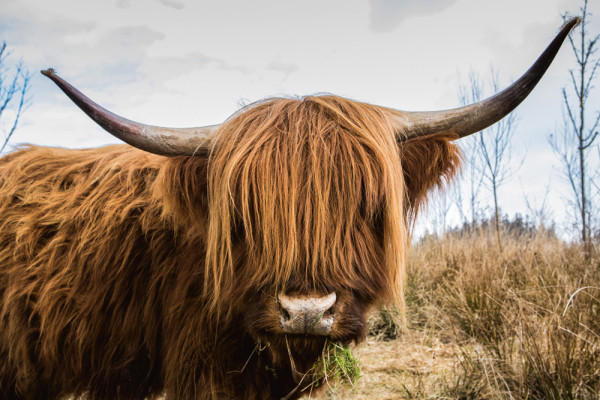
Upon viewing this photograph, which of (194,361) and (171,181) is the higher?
(171,181)

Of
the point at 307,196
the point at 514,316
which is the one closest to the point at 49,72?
the point at 307,196

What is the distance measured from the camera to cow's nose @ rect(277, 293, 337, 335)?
1396 mm

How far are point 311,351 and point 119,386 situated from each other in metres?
1.19

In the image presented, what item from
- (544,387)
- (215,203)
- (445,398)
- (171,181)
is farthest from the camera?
(445,398)

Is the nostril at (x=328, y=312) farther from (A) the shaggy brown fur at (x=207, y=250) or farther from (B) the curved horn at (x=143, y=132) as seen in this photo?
(B) the curved horn at (x=143, y=132)

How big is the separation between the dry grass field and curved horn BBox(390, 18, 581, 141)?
0.86 metres

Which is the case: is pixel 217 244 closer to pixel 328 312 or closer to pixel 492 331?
pixel 328 312

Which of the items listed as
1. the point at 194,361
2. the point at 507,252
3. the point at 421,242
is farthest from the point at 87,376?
the point at 421,242

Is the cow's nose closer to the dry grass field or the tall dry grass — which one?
the dry grass field

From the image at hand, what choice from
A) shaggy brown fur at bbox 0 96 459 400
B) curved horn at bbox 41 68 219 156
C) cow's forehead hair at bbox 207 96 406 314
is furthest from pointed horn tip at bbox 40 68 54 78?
cow's forehead hair at bbox 207 96 406 314

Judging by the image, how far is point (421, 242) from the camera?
24.0 ft

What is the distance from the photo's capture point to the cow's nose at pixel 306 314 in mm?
1396

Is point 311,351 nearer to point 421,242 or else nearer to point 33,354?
point 33,354

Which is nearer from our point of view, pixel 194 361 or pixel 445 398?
pixel 194 361
